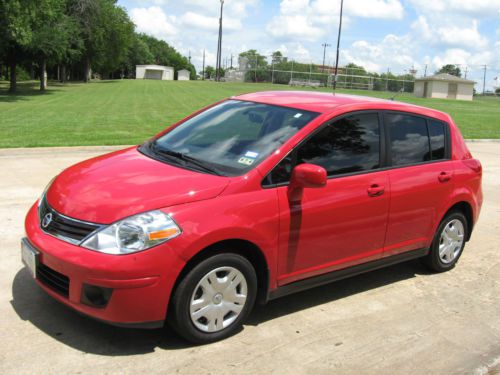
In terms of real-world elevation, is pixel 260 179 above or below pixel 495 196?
above

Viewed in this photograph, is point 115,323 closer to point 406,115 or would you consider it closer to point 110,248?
point 110,248

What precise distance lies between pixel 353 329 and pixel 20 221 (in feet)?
13.1

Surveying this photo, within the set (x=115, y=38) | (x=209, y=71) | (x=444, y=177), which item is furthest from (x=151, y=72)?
(x=444, y=177)

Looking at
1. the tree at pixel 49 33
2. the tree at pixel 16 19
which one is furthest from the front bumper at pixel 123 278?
the tree at pixel 49 33

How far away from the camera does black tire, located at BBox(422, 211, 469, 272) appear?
5160 millimetres

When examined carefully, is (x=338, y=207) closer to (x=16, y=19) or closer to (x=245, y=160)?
(x=245, y=160)

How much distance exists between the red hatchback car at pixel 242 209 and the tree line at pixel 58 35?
87.6ft

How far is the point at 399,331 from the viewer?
4.07 metres

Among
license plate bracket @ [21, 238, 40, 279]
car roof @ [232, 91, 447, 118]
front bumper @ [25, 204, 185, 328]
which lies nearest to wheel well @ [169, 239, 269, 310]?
front bumper @ [25, 204, 185, 328]

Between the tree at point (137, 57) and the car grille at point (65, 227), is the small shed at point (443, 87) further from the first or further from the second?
the tree at point (137, 57)

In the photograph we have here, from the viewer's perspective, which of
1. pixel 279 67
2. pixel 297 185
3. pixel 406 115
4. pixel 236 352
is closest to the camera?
pixel 236 352

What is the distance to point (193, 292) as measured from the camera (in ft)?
11.1

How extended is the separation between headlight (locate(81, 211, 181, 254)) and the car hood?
7 centimetres

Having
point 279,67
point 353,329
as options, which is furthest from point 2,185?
point 279,67
